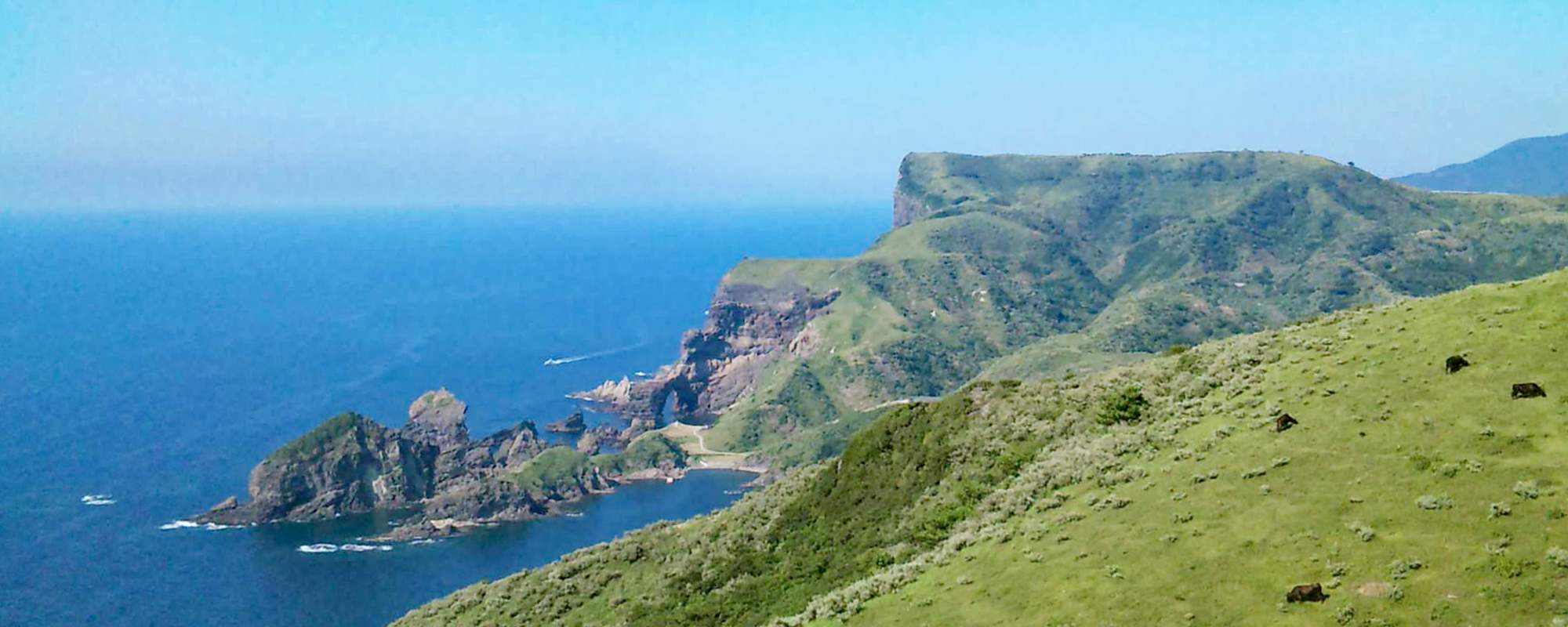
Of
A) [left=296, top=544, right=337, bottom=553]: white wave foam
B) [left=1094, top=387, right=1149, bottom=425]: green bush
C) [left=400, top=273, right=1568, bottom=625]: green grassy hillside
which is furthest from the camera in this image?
[left=296, top=544, right=337, bottom=553]: white wave foam

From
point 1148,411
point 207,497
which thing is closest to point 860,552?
point 1148,411

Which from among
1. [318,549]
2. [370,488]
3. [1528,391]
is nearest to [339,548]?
[318,549]

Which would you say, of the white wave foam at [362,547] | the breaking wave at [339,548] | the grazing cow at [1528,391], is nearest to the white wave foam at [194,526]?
the breaking wave at [339,548]

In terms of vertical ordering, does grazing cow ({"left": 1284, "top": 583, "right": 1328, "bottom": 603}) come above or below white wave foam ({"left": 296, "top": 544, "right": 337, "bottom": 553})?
above

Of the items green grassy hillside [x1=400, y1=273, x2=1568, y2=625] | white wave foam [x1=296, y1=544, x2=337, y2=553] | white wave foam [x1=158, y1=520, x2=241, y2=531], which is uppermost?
green grassy hillside [x1=400, y1=273, x2=1568, y2=625]

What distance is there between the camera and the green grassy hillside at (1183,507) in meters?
33.1

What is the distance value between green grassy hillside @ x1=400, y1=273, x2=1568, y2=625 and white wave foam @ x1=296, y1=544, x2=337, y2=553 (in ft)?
334

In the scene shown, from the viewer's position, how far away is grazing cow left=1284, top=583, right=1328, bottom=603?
31.7 meters

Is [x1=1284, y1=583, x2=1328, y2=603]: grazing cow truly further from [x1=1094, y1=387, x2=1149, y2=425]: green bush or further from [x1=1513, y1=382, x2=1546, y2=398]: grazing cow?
[x1=1094, y1=387, x2=1149, y2=425]: green bush

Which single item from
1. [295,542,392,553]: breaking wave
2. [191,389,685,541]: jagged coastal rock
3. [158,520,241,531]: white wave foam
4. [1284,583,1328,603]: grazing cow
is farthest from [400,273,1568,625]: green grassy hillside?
[158,520,241,531]: white wave foam

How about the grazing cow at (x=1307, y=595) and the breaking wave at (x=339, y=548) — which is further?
the breaking wave at (x=339, y=548)

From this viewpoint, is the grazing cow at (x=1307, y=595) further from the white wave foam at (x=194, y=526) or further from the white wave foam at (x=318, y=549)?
the white wave foam at (x=194, y=526)

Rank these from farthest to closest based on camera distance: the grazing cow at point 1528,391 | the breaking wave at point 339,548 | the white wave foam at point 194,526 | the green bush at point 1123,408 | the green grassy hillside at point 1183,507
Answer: the white wave foam at point 194,526
the breaking wave at point 339,548
the green bush at point 1123,408
the grazing cow at point 1528,391
the green grassy hillside at point 1183,507

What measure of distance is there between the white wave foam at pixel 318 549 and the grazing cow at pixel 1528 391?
15962 centimetres
